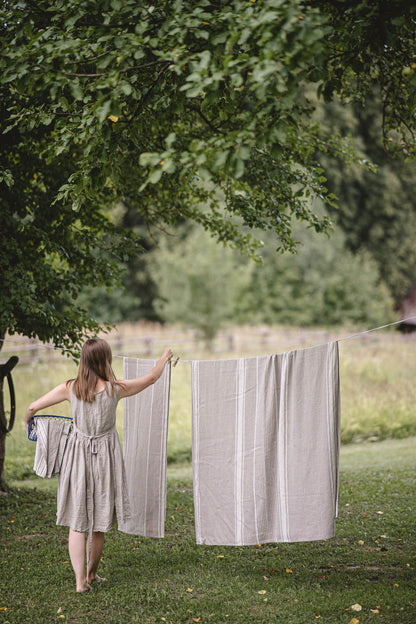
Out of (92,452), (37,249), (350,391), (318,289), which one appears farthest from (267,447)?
(318,289)

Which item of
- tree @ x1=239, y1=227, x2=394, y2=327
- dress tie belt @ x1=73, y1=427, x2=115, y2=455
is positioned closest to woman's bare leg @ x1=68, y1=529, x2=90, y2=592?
dress tie belt @ x1=73, y1=427, x2=115, y2=455

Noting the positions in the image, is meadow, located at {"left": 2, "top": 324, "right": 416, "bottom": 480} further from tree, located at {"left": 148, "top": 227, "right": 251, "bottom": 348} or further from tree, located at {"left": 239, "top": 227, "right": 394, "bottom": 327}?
tree, located at {"left": 239, "top": 227, "right": 394, "bottom": 327}

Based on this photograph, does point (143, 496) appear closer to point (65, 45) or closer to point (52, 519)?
point (52, 519)

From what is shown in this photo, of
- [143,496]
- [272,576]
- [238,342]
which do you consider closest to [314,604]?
[272,576]

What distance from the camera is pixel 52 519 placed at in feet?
19.6

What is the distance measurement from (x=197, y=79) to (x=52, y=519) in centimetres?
457

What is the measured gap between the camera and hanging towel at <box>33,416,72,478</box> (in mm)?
4023

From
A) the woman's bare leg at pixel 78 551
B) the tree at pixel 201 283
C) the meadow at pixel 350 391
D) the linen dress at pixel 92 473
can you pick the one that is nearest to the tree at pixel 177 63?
the linen dress at pixel 92 473

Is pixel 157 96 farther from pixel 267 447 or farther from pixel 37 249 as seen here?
pixel 37 249

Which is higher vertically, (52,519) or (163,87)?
(163,87)

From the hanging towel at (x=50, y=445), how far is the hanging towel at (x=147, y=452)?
62cm

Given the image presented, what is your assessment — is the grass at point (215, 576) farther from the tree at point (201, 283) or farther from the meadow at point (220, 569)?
the tree at point (201, 283)

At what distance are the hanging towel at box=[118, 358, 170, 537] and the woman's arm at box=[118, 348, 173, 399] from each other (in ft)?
0.82

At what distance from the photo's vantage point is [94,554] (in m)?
4.08
